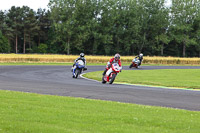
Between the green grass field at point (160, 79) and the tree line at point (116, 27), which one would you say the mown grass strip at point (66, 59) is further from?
the green grass field at point (160, 79)

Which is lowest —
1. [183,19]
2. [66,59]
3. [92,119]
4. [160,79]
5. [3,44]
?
[160,79]

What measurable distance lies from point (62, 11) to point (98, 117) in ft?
246

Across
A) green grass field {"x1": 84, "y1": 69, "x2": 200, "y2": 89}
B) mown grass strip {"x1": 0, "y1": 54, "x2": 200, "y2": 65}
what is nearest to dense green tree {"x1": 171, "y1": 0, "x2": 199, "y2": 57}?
mown grass strip {"x1": 0, "y1": 54, "x2": 200, "y2": 65}

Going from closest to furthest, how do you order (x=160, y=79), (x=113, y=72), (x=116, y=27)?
(x=113, y=72) → (x=160, y=79) → (x=116, y=27)

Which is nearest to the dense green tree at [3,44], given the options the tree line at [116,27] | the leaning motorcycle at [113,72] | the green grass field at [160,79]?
the tree line at [116,27]

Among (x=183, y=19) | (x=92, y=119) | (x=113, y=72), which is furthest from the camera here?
(x=183, y=19)

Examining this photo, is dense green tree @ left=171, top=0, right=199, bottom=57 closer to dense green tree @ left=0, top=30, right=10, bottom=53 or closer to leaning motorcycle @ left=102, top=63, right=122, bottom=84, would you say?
dense green tree @ left=0, top=30, right=10, bottom=53

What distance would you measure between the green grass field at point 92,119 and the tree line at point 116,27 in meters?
67.2

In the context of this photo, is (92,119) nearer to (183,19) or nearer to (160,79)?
(160,79)

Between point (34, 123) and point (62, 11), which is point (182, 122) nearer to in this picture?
point (34, 123)

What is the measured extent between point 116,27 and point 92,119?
3068 inches

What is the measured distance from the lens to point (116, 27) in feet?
277

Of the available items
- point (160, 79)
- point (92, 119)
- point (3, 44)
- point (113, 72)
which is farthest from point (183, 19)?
point (92, 119)

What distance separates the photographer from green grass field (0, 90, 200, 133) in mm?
6359
